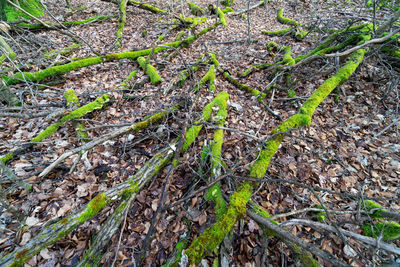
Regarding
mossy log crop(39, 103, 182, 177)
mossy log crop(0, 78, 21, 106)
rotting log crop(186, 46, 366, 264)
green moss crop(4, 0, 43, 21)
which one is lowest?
rotting log crop(186, 46, 366, 264)

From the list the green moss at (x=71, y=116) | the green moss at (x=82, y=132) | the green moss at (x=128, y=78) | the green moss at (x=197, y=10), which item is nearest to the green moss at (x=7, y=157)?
the green moss at (x=71, y=116)

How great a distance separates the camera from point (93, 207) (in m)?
2.28

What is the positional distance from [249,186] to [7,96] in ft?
17.7

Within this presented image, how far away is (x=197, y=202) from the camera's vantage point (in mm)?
2744

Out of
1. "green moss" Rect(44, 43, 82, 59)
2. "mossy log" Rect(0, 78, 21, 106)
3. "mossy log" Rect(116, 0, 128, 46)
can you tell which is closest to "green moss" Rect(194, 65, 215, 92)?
"mossy log" Rect(0, 78, 21, 106)

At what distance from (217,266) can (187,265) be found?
458 mm

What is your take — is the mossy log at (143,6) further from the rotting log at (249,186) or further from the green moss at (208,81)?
the rotting log at (249,186)

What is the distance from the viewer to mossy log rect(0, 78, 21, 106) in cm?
391

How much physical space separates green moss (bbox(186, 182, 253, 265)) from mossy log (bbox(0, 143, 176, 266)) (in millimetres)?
1156

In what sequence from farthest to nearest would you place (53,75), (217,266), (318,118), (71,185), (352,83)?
(53,75), (352,83), (318,118), (71,185), (217,266)

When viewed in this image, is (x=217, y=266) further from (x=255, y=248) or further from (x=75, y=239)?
(x=75, y=239)

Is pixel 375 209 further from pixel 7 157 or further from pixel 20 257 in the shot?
pixel 7 157

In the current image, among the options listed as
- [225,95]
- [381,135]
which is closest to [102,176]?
[225,95]

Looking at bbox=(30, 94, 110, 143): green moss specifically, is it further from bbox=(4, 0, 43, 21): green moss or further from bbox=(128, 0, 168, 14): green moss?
bbox=(128, 0, 168, 14): green moss
